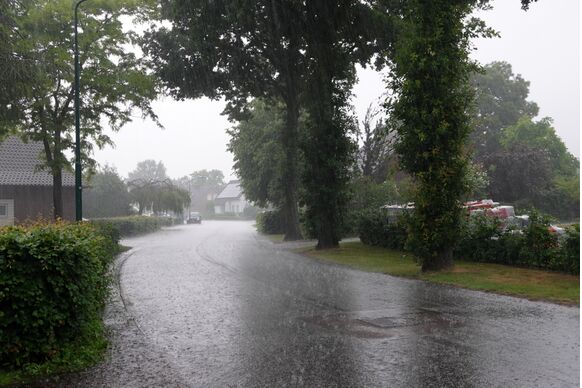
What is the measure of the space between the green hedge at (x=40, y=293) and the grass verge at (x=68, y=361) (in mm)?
86

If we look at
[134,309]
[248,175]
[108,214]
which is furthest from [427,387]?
[108,214]

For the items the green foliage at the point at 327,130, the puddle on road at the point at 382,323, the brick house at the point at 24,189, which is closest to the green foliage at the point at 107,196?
the brick house at the point at 24,189

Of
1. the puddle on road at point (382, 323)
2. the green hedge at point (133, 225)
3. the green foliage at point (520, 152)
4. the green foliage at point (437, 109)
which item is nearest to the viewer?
the puddle on road at point (382, 323)

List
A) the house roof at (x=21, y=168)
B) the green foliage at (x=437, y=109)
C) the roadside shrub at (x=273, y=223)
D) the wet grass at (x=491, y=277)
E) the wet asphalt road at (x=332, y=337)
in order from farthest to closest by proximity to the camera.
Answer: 1. the roadside shrub at (x=273, y=223)
2. the house roof at (x=21, y=168)
3. the green foliage at (x=437, y=109)
4. the wet grass at (x=491, y=277)
5. the wet asphalt road at (x=332, y=337)

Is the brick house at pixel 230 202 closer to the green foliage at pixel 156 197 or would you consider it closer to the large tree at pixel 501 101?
the green foliage at pixel 156 197

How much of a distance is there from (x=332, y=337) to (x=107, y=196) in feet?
179

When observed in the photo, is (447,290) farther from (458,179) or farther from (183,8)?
(183,8)

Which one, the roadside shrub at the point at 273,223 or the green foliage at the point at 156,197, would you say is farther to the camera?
the green foliage at the point at 156,197

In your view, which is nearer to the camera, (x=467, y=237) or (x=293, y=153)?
(x=467, y=237)

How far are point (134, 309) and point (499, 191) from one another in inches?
1690

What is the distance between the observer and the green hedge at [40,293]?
6176 millimetres

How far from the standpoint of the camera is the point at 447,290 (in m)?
12.5

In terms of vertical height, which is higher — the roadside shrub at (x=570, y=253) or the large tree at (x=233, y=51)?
the large tree at (x=233, y=51)

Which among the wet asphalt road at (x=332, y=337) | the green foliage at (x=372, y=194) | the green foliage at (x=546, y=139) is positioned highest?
the green foliage at (x=546, y=139)
